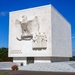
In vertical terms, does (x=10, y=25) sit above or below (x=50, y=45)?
above

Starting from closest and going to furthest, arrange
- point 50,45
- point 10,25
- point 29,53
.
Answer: point 50,45 → point 29,53 → point 10,25

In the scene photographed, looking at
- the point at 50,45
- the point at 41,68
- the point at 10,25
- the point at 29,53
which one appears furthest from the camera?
the point at 10,25

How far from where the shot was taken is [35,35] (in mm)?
25922

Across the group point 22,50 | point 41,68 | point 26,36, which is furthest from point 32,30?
point 41,68

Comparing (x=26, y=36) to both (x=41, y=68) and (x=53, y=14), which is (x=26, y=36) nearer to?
(x=53, y=14)

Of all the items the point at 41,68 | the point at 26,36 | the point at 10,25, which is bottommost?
the point at 41,68

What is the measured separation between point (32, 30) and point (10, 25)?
436 centimetres

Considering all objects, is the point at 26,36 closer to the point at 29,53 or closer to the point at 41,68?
the point at 29,53

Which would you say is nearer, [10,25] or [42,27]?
[42,27]

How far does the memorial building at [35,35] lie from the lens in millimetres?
25156

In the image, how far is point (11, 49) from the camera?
27953 mm

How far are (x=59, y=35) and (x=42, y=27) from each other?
4280 millimetres

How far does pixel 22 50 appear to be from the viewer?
2691cm

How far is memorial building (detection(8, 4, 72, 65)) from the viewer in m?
25.2
